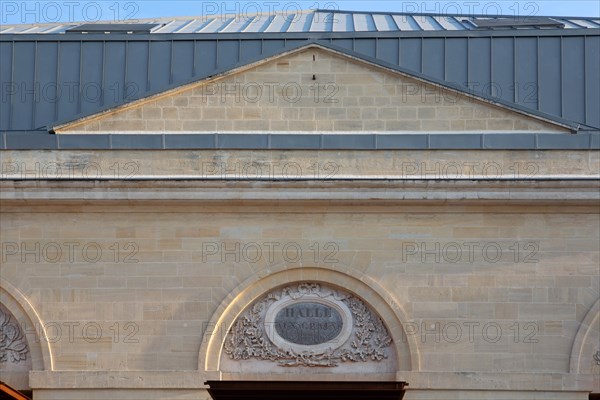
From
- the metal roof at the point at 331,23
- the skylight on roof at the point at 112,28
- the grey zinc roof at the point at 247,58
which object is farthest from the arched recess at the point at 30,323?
the metal roof at the point at 331,23

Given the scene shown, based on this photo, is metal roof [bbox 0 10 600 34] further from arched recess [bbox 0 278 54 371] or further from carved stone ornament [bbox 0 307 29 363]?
carved stone ornament [bbox 0 307 29 363]

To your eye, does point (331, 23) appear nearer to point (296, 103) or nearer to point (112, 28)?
point (112, 28)

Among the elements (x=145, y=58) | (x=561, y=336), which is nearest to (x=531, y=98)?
(x=561, y=336)

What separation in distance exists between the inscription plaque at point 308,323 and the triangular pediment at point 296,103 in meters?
3.39

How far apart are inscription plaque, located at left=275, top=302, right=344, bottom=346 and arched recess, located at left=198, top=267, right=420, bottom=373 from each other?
48 cm

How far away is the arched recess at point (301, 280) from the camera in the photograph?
81.9 ft

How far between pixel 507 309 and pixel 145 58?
33.5 ft

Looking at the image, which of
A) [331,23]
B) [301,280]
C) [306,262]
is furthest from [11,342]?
[331,23]

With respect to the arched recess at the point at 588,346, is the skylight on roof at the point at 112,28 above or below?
above

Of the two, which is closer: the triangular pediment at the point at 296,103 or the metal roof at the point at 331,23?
the triangular pediment at the point at 296,103

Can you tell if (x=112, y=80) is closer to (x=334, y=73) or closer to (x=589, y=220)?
(x=334, y=73)

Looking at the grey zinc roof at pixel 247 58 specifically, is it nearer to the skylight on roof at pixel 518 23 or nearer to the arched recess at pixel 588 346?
the skylight on roof at pixel 518 23

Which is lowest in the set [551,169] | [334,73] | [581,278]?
[581,278]

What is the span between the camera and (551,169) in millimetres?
25156
